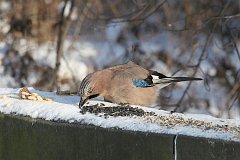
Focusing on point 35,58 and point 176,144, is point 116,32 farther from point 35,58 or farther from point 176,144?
point 176,144

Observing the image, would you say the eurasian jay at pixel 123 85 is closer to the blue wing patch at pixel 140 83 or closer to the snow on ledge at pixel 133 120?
the blue wing patch at pixel 140 83

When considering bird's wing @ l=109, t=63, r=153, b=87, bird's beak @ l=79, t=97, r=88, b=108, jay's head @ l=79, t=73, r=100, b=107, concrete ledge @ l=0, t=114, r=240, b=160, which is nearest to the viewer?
concrete ledge @ l=0, t=114, r=240, b=160

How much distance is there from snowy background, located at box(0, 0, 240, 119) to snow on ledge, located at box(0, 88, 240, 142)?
4.96 meters

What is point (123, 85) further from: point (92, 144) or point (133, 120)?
point (92, 144)

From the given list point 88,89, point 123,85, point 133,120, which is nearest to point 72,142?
point 133,120

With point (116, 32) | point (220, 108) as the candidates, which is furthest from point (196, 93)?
point (116, 32)

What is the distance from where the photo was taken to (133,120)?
12.8 ft

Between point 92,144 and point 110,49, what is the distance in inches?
369

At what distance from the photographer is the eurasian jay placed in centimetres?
466

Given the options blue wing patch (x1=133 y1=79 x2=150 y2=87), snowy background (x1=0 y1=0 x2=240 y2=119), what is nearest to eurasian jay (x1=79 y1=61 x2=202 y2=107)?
blue wing patch (x1=133 y1=79 x2=150 y2=87)

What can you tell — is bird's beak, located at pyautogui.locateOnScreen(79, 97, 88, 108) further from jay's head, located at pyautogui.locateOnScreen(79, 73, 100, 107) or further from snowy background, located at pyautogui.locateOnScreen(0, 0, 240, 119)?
snowy background, located at pyautogui.locateOnScreen(0, 0, 240, 119)

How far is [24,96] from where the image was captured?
4.74 m

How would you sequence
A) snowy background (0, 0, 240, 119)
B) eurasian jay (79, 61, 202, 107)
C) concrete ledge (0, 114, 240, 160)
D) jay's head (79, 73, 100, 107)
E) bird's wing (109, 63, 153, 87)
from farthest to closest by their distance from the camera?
snowy background (0, 0, 240, 119) → bird's wing (109, 63, 153, 87) → eurasian jay (79, 61, 202, 107) → jay's head (79, 73, 100, 107) → concrete ledge (0, 114, 240, 160)

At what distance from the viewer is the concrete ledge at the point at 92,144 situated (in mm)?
3330
